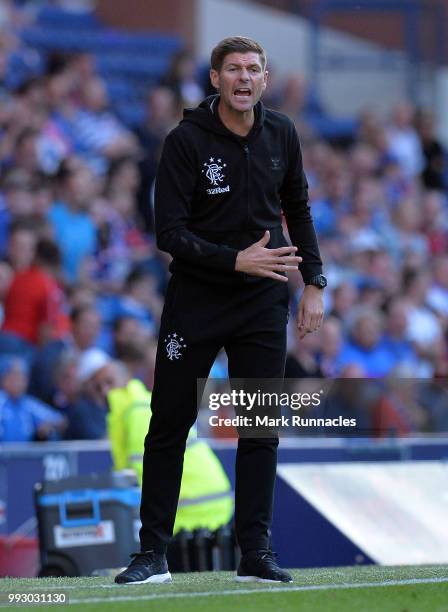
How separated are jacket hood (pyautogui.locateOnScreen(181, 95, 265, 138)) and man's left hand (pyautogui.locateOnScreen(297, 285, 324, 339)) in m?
0.62

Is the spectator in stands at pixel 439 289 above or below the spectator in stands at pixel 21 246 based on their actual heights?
below

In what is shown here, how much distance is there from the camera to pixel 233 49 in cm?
530

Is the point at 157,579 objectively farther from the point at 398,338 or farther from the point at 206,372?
the point at 398,338

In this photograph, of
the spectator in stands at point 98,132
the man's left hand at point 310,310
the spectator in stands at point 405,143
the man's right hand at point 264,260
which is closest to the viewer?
the man's right hand at point 264,260

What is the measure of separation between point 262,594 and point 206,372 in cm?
84

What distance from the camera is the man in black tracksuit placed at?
5.31 m

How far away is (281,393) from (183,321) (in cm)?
46

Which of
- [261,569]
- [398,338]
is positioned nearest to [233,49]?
[261,569]

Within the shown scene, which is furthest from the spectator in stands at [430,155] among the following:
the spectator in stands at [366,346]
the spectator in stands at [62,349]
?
the spectator in stands at [62,349]

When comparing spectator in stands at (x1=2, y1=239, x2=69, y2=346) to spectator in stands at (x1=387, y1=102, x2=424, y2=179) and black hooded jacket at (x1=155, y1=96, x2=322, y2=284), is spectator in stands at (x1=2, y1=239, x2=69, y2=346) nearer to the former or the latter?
black hooded jacket at (x1=155, y1=96, x2=322, y2=284)

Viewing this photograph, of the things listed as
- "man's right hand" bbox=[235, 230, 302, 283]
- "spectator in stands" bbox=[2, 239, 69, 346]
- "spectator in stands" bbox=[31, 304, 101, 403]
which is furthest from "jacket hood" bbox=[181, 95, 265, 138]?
"spectator in stands" bbox=[2, 239, 69, 346]

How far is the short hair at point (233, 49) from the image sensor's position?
530 centimetres

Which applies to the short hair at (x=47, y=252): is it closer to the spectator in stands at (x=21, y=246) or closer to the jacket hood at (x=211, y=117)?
the spectator in stands at (x=21, y=246)

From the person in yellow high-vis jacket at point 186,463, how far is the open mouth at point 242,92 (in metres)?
2.53
